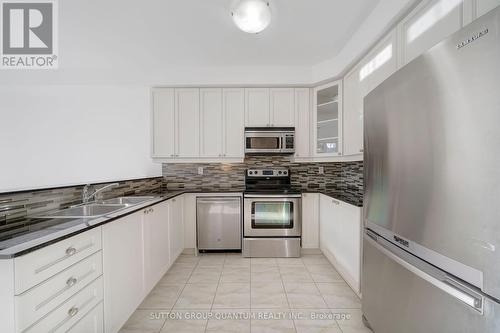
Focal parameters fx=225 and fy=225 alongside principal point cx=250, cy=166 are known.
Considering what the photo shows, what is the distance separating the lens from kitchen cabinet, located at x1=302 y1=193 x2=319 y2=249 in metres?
3.22

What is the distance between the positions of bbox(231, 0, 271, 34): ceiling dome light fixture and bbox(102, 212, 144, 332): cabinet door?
1735 millimetres

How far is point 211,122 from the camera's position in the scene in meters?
3.31

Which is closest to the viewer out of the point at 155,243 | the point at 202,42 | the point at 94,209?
the point at 94,209

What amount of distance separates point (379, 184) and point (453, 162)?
1.80 ft

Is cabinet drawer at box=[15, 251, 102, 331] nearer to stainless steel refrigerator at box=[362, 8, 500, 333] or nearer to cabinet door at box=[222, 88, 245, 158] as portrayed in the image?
stainless steel refrigerator at box=[362, 8, 500, 333]

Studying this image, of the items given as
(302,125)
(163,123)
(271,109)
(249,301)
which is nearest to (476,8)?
(302,125)

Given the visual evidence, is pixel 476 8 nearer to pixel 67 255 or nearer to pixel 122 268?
pixel 67 255

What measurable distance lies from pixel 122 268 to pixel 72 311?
46 centimetres

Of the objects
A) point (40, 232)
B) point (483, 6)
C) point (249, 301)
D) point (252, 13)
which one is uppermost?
point (252, 13)

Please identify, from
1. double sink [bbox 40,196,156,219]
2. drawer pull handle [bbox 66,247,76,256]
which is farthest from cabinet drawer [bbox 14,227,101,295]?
double sink [bbox 40,196,156,219]

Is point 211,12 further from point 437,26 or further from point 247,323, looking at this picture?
point 247,323

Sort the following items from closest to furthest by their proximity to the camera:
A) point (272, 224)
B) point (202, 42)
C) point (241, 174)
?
point (202, 42) < point (272, 224) < point (241, 174)

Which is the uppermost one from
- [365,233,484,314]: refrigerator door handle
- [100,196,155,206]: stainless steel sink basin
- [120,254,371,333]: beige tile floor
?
[100,196,155,206]: stainless steel sink basin

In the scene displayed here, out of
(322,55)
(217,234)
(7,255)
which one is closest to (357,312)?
(217,234)
